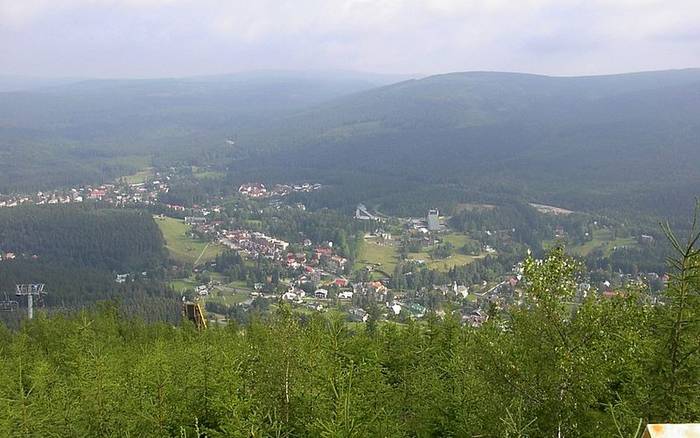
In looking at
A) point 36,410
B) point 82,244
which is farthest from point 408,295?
point 82,244

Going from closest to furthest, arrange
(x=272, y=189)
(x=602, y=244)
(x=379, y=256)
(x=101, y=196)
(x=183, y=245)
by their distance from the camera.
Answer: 1. (x=379, y=256)
2. (x=602, y=244)
3. (x=183, y=245)
4. (x=101, y=196)
5. (x=272, y=189)

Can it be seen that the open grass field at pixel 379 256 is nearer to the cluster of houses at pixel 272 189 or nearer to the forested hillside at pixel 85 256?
the forested hillside at pixel 85 256

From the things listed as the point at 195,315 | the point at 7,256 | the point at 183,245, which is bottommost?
the point at 183,245

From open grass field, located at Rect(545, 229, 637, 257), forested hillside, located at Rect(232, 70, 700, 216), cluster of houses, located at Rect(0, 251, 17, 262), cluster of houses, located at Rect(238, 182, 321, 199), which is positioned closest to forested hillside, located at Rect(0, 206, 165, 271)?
cluster of houses, located at Rect(0, 251, 17, 262)

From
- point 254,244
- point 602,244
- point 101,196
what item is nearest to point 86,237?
point 254,244

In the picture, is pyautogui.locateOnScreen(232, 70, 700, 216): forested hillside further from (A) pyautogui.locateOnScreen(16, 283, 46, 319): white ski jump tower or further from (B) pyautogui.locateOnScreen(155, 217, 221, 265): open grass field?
(A) pyautogui.locateOnScreen(16, 283, 46, 319): white ski jump tower

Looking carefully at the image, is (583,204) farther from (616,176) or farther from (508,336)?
(508,336)

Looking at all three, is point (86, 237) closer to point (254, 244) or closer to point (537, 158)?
point (254, 244)

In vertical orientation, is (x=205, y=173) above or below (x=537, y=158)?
below
